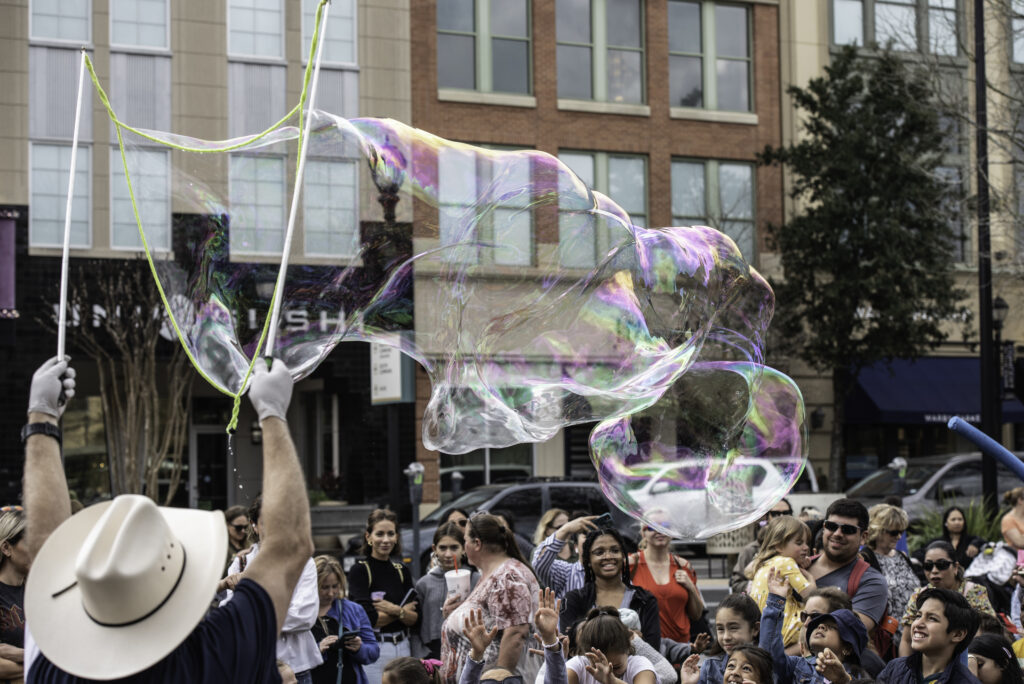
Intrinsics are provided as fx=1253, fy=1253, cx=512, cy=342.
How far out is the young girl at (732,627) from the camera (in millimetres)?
6270

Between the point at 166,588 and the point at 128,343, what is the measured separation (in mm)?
19776

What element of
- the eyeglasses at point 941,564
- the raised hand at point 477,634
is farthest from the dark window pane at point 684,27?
the raised hand at point 477,634

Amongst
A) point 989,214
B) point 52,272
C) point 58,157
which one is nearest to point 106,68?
point 58,157

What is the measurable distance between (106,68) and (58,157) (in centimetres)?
181

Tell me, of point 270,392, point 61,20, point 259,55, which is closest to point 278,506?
point 270,392

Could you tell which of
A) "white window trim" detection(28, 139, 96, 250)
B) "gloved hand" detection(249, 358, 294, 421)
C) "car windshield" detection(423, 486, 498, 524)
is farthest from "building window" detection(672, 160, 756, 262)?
"gloved hand" detection(249, 358, 294, 421)

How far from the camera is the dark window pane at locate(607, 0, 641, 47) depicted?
86.6 feet

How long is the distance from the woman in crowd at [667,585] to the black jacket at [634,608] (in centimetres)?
42

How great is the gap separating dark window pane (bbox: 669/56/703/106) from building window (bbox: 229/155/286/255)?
21036 mm

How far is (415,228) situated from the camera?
6781mm

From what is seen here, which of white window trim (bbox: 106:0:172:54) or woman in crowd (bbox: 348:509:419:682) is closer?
woman in crowd (bbox: 348:509:419:682)

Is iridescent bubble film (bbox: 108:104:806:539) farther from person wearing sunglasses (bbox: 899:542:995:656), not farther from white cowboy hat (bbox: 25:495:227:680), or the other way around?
white cowboy hat (bbox: 25:495:227:680)

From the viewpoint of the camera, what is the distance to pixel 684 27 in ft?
88.7

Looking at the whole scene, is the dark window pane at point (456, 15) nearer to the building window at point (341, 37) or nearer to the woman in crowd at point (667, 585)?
the building window at point (341, 37)
